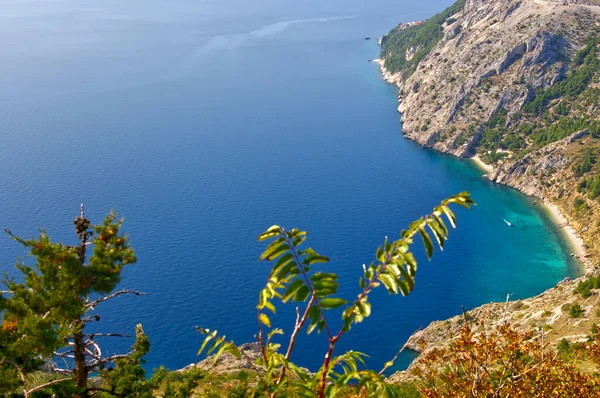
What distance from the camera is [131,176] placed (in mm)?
125500

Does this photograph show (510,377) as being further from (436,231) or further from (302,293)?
(302,293)

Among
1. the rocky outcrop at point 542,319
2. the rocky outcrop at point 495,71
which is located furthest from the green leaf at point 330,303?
the rocky outcrop at point 495,71

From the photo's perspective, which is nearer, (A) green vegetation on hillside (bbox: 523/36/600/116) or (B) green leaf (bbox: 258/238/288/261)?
(B) green leaf (bbox: 258/238/288/261)

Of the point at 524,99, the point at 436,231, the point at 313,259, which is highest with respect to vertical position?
the point at 524,99

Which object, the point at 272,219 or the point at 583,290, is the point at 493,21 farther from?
the point at 583,290

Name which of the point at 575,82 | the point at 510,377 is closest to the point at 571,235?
the point at 575,82

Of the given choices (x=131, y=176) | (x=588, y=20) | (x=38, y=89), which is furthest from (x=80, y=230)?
(x=38, y=89)

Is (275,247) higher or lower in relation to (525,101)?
lower

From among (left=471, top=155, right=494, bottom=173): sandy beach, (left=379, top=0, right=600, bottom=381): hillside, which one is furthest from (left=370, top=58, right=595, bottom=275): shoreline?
(left=471, top=155, right=494, bottom=173): sandy beach

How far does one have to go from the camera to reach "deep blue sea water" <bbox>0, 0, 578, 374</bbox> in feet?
279

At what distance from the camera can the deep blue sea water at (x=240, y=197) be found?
85.1m

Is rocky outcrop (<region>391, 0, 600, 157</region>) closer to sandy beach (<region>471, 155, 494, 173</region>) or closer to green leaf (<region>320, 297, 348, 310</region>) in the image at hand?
sandy beach (<region>471, 155, 494, 173</region>)

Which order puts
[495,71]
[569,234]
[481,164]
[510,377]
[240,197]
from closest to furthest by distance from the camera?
[510,377] < [569,234] < [240,197] < [481,164] < [495,71]

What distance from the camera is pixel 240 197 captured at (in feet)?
386
